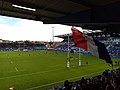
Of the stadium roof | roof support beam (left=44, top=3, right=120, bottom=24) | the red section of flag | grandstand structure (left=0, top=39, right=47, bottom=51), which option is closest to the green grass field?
the stadium roof

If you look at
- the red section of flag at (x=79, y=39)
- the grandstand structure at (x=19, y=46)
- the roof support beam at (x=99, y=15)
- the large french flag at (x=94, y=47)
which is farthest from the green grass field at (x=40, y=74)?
the grandstand structure at (x=19, y=46)

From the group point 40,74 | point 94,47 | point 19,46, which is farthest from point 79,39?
point 19,46

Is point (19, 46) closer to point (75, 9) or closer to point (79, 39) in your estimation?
point (75, 9)

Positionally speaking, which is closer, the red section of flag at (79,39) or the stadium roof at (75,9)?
the stadium roof at (75,9)

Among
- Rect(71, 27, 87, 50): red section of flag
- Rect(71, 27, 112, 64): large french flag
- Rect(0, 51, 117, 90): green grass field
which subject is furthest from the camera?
Rect(0, 51, 117, 90): green grass field

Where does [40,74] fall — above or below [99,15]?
A: below

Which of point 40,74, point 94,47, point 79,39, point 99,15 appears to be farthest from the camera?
point 40,74

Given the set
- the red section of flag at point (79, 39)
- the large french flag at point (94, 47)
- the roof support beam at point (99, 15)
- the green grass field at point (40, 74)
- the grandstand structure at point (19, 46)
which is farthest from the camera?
the grandstand structure at point (19, 46)

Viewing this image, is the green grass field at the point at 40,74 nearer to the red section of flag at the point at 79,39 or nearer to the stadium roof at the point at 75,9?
the stadium roof at the point at 75,9

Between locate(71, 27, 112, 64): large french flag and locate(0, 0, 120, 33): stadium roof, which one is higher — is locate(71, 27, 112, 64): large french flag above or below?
below

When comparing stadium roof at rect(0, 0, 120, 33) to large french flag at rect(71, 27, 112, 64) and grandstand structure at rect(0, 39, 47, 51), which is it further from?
grandstand structure at rect(0, 39, 47, 51)

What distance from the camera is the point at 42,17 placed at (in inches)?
740

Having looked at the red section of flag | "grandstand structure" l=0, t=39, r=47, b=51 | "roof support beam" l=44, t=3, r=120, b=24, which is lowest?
"grandstand structure" l=0, t=39, r=47, b=51

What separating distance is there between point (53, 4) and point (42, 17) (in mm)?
5007
